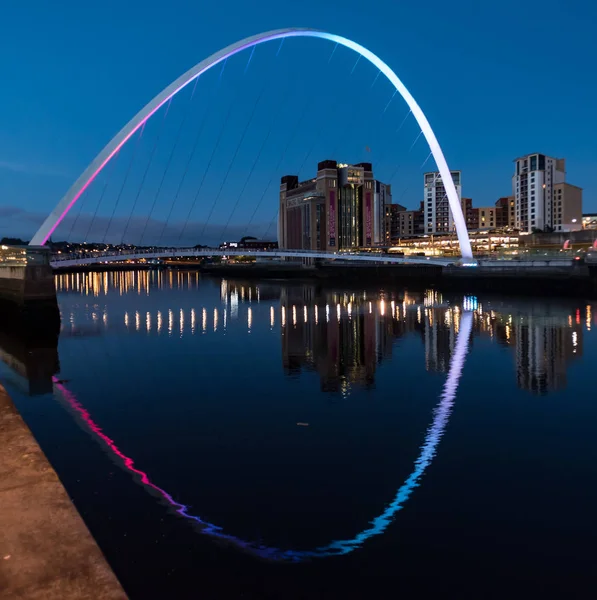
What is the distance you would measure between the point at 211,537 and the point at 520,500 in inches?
144

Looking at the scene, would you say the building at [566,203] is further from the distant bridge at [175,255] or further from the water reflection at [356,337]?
the water reflection at [356,337]

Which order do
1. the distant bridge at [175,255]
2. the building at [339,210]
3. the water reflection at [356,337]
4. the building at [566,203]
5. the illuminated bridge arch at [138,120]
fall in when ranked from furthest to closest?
the building at [339,210] < the building at [566,203] < the distant bridge at [175,255] < the illuminated bridge arch at [138,120] < the water reflection at [356,337]

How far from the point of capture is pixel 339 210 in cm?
13338

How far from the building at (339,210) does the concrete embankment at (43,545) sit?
404 feet

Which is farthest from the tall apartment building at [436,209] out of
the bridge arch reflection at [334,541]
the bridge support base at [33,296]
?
the bridge arch reflection at [334,541]

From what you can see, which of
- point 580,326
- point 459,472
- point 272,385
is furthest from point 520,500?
point 580,326

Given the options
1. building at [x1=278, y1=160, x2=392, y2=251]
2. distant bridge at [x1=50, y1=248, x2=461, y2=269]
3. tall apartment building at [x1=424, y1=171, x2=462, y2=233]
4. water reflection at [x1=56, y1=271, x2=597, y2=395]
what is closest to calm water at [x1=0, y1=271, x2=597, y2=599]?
water reflection at [x1=56, y1=271, x2=597, y2=395]

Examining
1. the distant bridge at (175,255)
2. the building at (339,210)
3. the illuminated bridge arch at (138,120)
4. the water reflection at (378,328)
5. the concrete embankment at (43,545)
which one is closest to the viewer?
the concrete embankment at (43,545)

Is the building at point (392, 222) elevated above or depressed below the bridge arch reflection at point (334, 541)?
above

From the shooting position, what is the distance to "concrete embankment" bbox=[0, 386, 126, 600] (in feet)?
9.95

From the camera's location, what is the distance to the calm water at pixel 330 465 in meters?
5.14

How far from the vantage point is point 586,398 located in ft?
37.3

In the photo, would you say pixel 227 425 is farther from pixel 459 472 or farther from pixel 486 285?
pixel 486 285

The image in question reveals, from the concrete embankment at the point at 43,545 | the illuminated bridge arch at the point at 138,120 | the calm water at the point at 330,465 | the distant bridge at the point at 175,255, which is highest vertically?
the illuminated bridge arch at the point at 138,120
